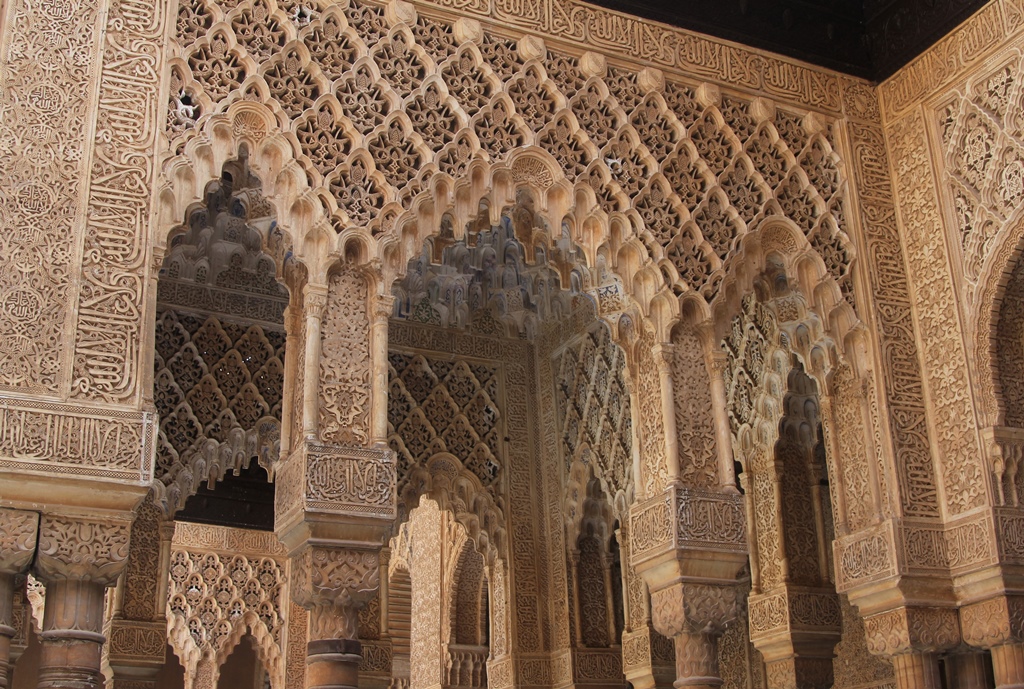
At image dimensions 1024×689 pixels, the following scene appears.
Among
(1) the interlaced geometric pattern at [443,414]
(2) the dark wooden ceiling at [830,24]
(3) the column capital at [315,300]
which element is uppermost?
(2) the dark wooden ceiling at [830,24]

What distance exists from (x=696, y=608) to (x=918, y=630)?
124cm

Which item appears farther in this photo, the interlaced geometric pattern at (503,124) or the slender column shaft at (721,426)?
the slender column shaft at (721,426)

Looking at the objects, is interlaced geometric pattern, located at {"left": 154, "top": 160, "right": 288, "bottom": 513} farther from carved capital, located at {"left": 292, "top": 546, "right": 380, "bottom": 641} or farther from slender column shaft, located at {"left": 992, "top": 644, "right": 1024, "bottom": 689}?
slender column shaft, located at {"left": 992, "top": 644, "right": 1024, "bottom": 689}

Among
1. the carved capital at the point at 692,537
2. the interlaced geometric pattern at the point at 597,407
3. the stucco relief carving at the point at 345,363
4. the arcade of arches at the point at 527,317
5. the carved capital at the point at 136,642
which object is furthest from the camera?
the interlaced geometric pattern at the point at 597,407

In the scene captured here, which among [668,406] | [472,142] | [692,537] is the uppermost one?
[472,142]

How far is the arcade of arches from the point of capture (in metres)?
5.62

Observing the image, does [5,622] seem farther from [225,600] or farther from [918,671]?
[225,600]

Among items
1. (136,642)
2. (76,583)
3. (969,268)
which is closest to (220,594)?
(136,642)

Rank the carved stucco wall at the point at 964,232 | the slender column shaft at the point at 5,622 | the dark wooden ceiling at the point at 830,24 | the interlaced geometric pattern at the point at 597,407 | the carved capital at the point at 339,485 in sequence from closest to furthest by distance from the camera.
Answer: the slender column shaft at the point at 5,622 < the carved capital at the point at 339,485 < the carved stucco wall at the point at 964,232 < the dark wooden ceiling at the point at 830,24 < the interlaced geometric pattern at the point at 597,407

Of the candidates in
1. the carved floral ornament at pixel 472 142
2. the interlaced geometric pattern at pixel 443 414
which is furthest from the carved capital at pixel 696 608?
the interlaced geometric pattern at pixel 443 414

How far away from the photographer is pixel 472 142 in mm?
6629

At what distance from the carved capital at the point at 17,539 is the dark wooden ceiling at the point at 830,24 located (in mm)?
4241

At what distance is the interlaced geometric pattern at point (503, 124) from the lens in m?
6.28

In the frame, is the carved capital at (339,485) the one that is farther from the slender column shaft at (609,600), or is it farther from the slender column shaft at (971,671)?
the slender column shaft at (609,600)
